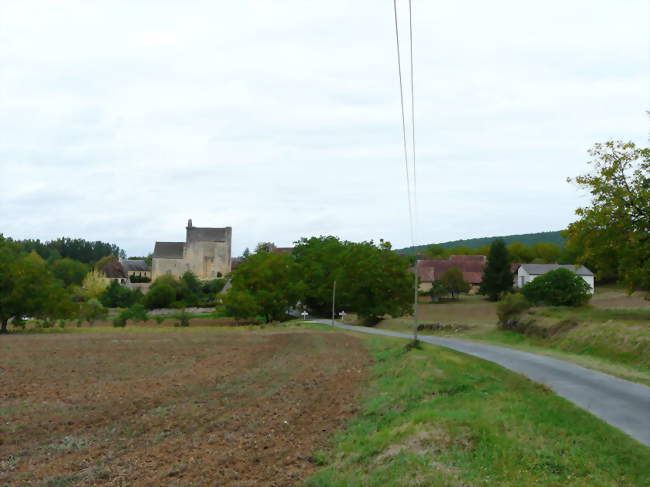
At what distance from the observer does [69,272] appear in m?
151

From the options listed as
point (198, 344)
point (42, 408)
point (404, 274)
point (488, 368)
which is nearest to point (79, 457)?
point (42, 408)

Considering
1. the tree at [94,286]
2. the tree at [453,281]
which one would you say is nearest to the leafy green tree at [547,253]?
the tree at [453,281]

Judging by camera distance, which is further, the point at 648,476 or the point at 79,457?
the point at 79,457

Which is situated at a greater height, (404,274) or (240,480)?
(404,274)

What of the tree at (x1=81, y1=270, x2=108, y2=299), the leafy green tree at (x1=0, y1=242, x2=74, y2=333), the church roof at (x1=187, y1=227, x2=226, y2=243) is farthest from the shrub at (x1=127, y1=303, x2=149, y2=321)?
the church roof at (x1=187, y1=227, x2=226, y2=243)

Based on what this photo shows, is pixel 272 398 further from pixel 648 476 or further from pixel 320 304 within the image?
pixel 320 304

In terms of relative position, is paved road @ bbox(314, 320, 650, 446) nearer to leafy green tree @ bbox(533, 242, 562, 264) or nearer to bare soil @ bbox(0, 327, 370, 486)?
bare soil @ bbox(0, 327, 370, 486)

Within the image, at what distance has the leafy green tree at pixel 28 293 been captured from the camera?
66188 millimetres

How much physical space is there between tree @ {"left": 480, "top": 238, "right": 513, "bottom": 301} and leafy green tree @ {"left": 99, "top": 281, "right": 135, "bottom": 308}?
63154mm

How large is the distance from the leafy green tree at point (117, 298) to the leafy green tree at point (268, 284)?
112 ft

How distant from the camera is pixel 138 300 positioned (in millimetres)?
119438

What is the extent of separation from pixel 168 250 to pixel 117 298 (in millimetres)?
37337

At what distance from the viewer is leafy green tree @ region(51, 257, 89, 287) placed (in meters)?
151

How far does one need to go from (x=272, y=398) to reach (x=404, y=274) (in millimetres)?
62945
